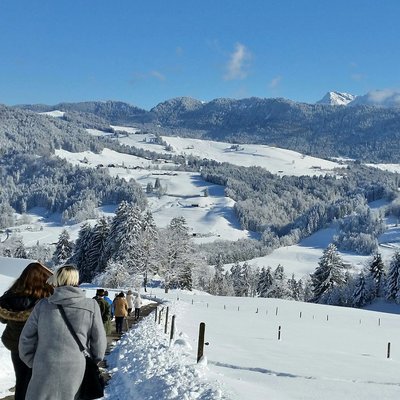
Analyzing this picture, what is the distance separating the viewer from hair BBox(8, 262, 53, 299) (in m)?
5.98

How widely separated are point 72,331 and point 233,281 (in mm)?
104538

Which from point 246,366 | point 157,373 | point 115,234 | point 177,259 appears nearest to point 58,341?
point 157,373

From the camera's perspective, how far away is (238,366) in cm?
1523

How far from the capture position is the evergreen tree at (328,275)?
7219 centimetres

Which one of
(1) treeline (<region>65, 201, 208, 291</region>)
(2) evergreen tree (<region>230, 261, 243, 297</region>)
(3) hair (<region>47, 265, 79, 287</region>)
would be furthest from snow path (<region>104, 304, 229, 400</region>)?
(2) evergreen tree (<region>230, 261, 243, 297</region>)

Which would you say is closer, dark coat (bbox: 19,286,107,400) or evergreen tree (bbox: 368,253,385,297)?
dark coat (bbox: 19,286,107,400)

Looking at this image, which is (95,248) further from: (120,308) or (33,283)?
(33,283)

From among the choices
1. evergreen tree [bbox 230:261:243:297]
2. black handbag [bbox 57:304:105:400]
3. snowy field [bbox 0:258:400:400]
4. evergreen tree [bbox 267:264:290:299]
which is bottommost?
evergreen tree [bbox 230:261:243:297]

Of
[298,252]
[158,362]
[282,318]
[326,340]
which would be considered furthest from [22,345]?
[298,252]

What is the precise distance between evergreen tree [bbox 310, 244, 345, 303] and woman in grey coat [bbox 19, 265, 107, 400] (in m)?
69.4

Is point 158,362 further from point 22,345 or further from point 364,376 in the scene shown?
point 22,345

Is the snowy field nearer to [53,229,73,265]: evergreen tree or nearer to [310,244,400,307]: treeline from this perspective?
[310,244,400,307]: treeline

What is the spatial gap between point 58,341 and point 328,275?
70536 mm

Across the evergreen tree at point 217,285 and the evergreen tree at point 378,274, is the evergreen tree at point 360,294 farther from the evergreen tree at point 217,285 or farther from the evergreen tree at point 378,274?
the evergreen tree at point 217,285
